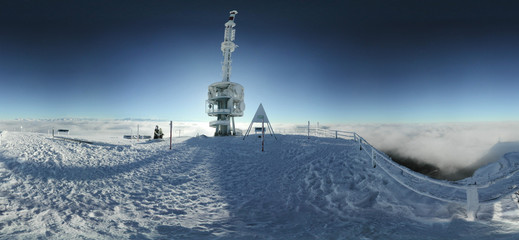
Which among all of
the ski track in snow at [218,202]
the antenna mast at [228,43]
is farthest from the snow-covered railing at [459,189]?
the antenna mast at [228,43]

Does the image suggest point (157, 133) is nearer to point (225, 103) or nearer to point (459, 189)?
point (225, 103)

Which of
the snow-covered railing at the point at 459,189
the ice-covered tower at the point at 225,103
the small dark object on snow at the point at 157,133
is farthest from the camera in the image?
the ice-covered tower at the point at 225,103

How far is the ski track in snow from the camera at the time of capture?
6.89m

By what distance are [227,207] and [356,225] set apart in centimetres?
480

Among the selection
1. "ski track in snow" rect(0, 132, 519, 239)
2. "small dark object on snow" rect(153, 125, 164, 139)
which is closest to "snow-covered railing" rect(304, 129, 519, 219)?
"ski track in snow" rect(0, 132, 519, 239)

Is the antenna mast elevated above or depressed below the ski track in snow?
above

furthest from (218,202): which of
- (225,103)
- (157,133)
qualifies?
(225,103)

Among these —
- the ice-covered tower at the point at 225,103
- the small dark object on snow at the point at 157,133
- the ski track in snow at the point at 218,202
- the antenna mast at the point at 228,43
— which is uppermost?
the antenna mast at the point at 228,43

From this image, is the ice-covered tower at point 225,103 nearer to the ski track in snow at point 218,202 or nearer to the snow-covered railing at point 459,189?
the ski track in snow at point 218,202

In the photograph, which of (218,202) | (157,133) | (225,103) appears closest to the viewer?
(218,202)

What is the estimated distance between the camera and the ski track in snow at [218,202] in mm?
6891

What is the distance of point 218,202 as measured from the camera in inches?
406

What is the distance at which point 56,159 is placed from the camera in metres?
15.6

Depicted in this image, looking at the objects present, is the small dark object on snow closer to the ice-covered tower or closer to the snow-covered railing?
the ice-covered tower
